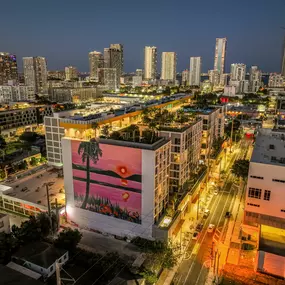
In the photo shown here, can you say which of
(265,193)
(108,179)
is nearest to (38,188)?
(108,179)

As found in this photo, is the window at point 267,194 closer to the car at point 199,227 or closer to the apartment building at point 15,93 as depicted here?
the car at point 199,227

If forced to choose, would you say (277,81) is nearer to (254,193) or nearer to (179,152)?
(179,152)

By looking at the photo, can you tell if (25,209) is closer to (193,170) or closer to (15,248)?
(15,248)

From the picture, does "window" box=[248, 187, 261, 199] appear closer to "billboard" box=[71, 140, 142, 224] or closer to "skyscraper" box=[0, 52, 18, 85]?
"billboard" box=[71, 140, 142, 224]

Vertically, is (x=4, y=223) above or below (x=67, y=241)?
below

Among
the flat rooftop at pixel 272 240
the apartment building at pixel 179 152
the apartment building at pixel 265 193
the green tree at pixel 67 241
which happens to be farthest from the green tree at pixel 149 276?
the apartment building at pixel 179 152

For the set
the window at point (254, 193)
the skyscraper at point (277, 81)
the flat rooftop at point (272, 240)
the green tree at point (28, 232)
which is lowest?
the flat rooftop at point (272, 240)

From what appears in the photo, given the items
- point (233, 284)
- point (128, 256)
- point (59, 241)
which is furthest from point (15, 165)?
point (233, 284)
